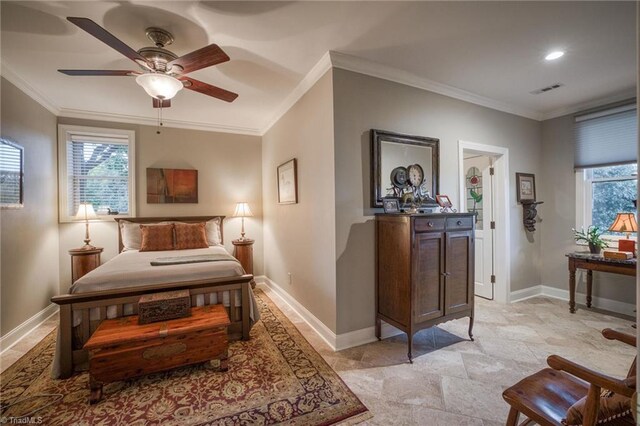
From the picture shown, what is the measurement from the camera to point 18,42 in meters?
2.19

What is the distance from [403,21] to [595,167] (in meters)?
3.46

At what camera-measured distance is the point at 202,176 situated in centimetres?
443

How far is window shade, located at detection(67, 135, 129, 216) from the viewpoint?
3812 millimetres

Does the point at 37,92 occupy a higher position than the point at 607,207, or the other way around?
the point at 37,92

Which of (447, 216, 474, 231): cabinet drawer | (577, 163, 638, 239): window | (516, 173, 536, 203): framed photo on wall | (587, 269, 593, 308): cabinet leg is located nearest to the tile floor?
(587, 269, 593, 308): cabinet leg

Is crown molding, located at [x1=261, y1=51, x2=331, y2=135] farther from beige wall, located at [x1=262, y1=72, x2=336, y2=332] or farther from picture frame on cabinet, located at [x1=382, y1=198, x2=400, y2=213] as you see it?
picture frame on cabinet, located at [x1=382, y1=198, x2=400, y2=213]

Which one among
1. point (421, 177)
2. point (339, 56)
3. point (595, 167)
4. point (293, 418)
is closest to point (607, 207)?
point (595, 167)

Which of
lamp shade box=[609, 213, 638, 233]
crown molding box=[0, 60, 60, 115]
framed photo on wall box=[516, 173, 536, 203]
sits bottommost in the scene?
lamp shade box=[609, 213, 638, 233]

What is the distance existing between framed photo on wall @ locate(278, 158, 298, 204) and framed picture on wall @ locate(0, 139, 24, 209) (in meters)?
2.76

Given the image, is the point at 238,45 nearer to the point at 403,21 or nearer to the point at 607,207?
the point at 403,21

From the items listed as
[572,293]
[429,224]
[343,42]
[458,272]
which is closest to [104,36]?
[343,42]

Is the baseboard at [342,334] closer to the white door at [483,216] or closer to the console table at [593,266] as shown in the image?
the white door at [483,216]

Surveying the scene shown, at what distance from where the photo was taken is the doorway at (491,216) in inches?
144

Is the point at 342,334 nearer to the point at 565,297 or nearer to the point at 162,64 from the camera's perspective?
the point at 162,64
